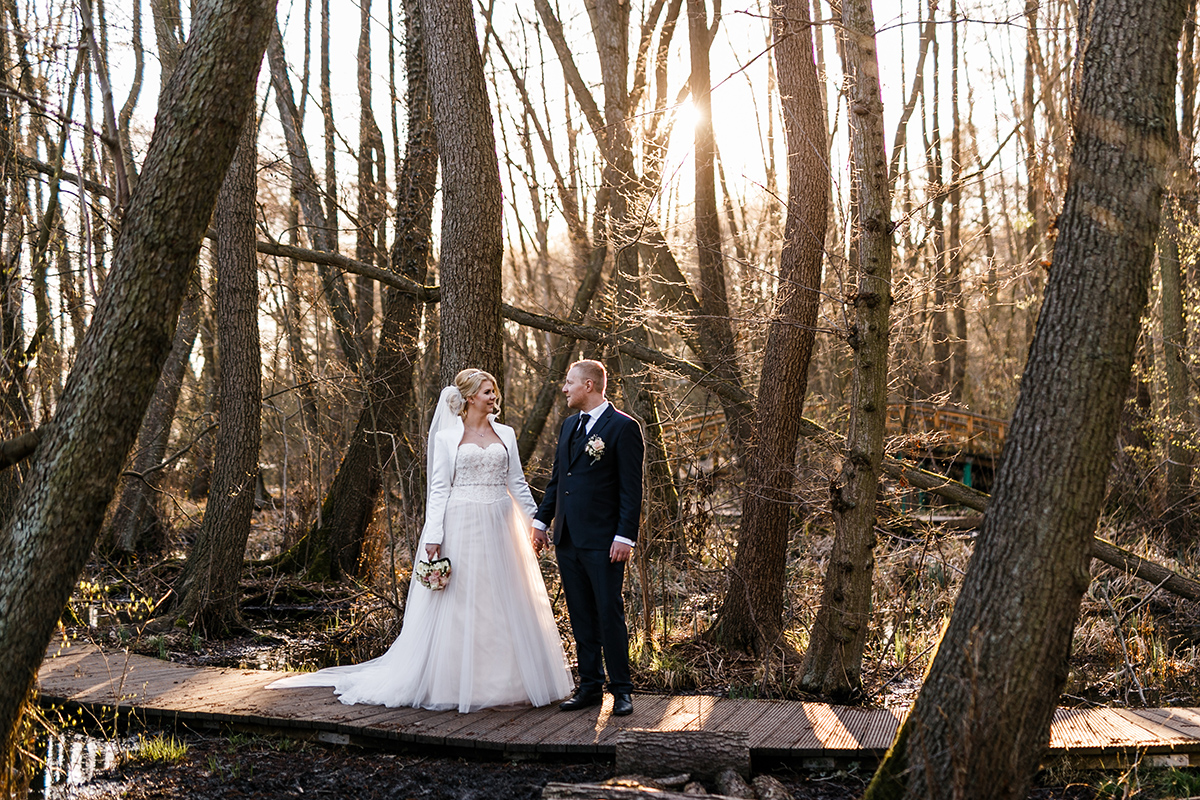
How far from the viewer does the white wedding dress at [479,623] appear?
6.15 m

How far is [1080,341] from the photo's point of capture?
12.1ft

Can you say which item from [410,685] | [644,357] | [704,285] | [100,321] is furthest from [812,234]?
[704,285]

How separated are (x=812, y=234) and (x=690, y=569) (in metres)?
3.70

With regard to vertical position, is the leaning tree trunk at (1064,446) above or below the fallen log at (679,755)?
above

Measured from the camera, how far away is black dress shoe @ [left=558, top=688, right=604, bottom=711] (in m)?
6.11

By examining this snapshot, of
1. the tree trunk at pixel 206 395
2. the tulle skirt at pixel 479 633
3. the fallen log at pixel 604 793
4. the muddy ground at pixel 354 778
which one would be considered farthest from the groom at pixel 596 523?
the tree trunk at pixel 206 395

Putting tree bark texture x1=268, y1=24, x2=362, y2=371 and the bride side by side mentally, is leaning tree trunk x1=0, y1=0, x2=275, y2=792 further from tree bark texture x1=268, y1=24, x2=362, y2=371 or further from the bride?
tree bark texture x1=268, y1=24, x2=362, y2=371

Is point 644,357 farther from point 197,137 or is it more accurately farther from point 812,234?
point 197,137

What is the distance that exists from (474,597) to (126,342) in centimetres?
281

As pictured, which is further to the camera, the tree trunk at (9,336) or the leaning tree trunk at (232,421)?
the leaning tree trunk at (232,421)

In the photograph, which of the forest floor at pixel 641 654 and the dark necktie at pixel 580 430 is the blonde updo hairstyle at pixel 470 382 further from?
the forest floor at pixel 641 654

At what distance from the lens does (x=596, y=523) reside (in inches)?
239

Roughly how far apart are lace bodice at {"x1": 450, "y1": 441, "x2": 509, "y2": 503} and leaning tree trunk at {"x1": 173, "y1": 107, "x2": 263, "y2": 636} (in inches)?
159

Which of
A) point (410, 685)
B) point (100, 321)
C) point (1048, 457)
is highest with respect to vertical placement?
point (100, 321)
